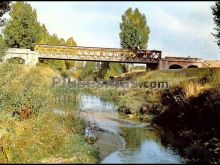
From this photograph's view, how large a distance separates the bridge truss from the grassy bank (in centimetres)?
4392

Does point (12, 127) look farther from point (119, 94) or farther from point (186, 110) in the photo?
point (119, 94)

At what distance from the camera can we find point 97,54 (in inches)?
2773

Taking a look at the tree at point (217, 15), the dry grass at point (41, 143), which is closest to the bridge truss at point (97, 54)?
the tree at point (217, 15)

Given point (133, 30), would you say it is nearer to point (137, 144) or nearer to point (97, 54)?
point (97, 54)

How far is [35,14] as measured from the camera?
71.1m

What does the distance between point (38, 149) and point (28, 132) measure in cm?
134

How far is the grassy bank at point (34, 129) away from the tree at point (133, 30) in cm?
5550

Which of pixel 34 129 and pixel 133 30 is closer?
pixel 34 129

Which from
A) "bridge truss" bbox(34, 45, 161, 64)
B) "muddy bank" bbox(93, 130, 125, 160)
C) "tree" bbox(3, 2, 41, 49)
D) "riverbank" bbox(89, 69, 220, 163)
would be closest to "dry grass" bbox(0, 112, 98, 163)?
"muddy bank" bbox(93, 130, 125, 160)

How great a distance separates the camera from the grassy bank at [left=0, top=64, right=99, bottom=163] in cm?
1641

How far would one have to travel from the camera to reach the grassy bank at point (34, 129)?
16406 millimetres

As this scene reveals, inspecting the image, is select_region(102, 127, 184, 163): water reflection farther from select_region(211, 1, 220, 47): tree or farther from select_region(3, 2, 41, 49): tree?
select_region(3, 2, 41, 49): tree

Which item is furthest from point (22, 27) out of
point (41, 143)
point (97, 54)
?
point (41, 143)

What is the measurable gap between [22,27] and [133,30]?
20287 mm
